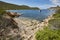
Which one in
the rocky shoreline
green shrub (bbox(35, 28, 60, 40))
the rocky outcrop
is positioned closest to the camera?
green shrub (bbox(35, 28, 60, 40))

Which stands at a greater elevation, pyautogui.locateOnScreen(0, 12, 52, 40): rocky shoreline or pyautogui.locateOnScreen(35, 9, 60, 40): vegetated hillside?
pyautogui.locateOnScreen(35, 9, 60, 40): vegetated hillside

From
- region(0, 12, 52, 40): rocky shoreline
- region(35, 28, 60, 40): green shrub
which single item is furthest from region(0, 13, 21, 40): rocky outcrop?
region(35, 28, 60, 40): green shrub

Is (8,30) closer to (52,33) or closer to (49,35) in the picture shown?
(49,35)

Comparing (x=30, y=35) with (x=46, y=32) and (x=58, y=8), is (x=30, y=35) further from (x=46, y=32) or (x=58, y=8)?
(x=58, y=8)

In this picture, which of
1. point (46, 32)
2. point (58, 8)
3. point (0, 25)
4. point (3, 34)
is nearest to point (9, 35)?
point (3, 34)

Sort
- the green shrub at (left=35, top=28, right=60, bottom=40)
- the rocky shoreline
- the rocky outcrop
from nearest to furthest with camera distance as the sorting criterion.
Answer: the green shrub at (left=35, top=28, right=60, bottom=40) → the rocky outcrop → the rocky shoreline

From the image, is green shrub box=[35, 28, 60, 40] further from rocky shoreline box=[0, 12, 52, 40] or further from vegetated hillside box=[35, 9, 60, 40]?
rocky shoreline box=[0, 12, 52, 40]

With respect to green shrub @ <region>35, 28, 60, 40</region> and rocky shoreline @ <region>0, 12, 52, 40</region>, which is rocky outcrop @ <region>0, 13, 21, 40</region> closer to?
rocky shoreline @ <region>0, 12, 52, 40</region>

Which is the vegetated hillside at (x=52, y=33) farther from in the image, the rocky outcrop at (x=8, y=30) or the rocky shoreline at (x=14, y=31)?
the rocky outcrop at (x=8, y=30)

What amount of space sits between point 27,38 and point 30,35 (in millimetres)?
590

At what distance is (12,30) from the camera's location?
2059 centimetres

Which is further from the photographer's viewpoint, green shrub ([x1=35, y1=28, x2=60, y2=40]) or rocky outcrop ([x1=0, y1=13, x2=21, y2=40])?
rocky outcrop ([x1=0, y1=13, x2=21, y2=40])

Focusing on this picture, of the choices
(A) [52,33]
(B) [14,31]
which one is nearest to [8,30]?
(B) [14,31]

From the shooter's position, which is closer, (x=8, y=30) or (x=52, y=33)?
(x=52, y=33)
